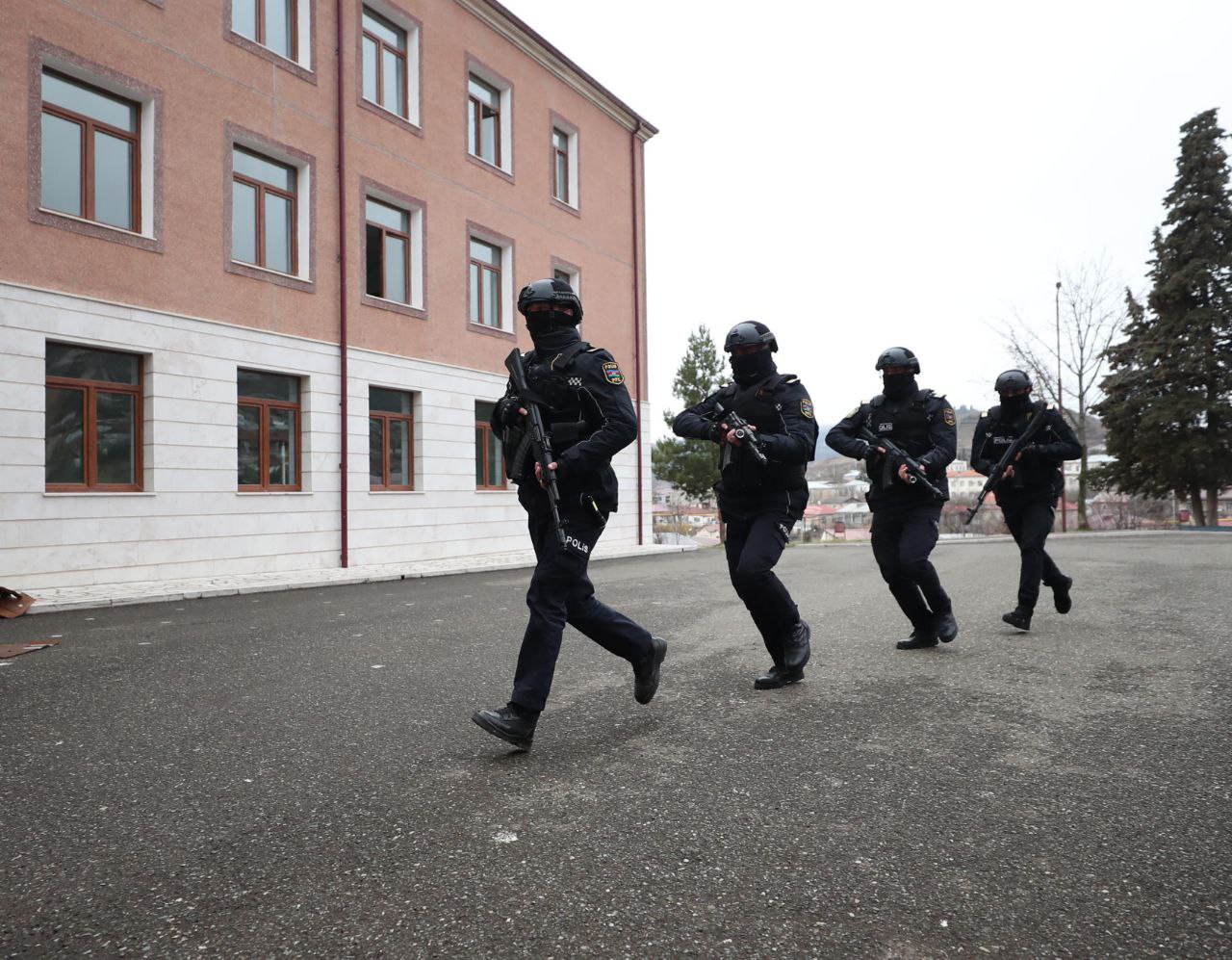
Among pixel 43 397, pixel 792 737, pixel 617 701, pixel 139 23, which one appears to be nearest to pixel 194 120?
pixel 139 23

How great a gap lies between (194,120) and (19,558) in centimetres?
668

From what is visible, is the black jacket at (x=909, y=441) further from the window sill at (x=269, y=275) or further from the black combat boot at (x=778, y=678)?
the window sill at (x=269, y=275)

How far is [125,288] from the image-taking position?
1179 cm

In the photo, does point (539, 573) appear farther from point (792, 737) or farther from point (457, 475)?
point (457, 475)

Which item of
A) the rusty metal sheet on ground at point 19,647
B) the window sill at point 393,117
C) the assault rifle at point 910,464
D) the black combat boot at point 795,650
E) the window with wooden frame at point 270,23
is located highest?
the window with wooden frame at point 270,23

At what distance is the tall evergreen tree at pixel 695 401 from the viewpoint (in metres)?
48.4

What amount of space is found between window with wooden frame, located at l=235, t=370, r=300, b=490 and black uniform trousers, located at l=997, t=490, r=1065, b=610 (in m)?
10.9

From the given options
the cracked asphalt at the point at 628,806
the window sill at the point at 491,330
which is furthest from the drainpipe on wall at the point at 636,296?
the cracked asphalt at the point at 628,806

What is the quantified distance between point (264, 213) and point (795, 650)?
12.5m

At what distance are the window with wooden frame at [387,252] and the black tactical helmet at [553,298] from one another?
12723 millimetres

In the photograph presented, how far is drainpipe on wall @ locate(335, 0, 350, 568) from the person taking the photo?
14867 mm

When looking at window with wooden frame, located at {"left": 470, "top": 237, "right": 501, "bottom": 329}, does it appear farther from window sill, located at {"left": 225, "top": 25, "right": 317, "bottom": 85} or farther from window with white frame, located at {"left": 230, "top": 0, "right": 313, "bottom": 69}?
window with white frame, located at {"left": 230, "top": 0, "right": 313, "bottom": 69}

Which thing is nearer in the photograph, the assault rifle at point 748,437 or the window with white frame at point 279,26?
the assault rifle at point 748,437

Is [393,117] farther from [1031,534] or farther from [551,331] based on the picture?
[551,331]
